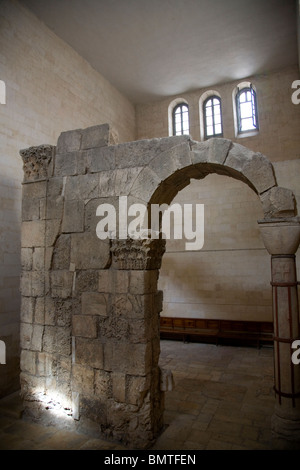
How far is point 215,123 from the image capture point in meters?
9.48

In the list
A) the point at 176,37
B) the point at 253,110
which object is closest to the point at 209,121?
the point at 253,110

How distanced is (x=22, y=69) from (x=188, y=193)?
5.20 metres

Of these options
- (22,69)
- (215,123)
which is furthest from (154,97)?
(22,69)

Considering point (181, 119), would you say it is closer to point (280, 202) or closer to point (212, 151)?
point (212, 151)

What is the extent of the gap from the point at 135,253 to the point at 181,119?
23.8ft

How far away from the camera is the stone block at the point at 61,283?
436 centimetres

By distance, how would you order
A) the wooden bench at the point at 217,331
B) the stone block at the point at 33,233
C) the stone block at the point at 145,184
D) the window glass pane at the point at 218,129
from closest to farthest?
1. the stone block at the point at 145,184
2. the stone block at the point at 33,233
3. the wooden bench at the point at 217,331
4. the window glass pane at the point at 218,129

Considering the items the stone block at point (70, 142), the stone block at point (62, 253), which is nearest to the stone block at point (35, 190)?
the stone block at point (70, 142)

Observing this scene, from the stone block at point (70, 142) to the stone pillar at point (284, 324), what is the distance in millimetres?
2819

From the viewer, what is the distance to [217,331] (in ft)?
27.4

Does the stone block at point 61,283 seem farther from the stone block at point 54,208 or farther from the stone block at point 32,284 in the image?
the stone block at point 54,208
